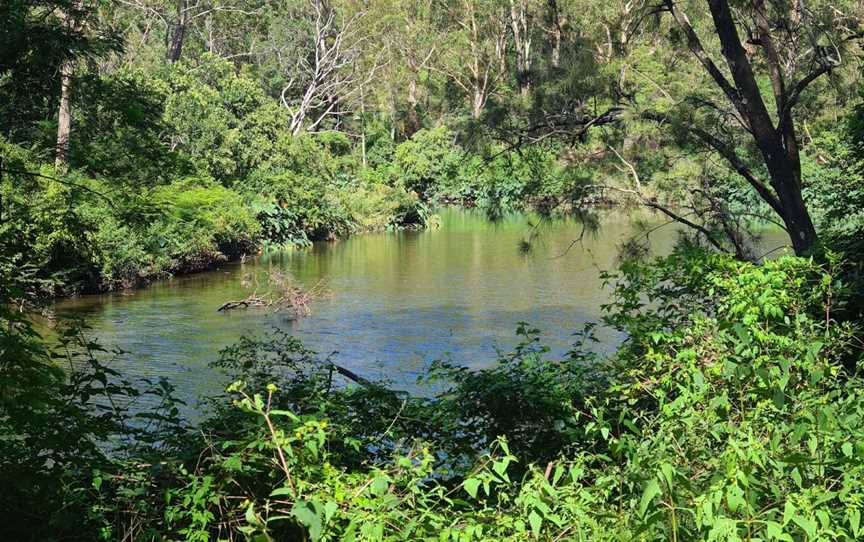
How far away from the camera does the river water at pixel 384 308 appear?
563 inches

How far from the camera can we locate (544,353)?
9.37 m

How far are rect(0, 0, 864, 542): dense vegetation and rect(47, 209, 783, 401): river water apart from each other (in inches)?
37.8

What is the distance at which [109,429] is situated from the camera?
4887mm

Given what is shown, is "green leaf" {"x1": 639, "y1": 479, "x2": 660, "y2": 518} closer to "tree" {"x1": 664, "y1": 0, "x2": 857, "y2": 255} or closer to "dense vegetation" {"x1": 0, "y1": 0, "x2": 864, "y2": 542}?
"dense vegetation" {"x1": 0, "y1": 0, "x2": 864, "y2": 542}

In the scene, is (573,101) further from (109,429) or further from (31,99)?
(109,429)

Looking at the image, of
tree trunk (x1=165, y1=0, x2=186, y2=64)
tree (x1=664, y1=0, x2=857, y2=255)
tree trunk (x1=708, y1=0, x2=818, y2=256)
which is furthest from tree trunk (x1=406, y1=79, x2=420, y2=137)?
tree trunk (x1=708, y1=0, x2=818, y2=256)

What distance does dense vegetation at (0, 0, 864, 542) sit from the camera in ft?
10.4

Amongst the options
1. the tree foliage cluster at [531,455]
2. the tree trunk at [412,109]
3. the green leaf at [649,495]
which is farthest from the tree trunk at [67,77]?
the tree trunk at [412,109]

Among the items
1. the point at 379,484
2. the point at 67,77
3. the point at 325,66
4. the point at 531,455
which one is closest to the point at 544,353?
the point at 531,455

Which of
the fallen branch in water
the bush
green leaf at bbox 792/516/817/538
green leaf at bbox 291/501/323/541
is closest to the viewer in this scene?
green leaf at bbox 792/516/817/538

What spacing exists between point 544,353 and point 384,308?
968 centimetres

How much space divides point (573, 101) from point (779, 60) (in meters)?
2.13

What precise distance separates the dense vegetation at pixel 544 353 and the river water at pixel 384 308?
96cm

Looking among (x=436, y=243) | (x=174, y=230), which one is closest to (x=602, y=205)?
(x=174, y=230)
